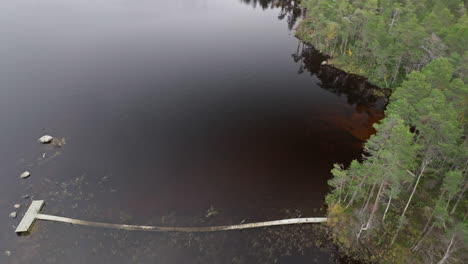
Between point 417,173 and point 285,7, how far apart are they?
3888 inches

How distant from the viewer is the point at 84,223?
36312 millimetres

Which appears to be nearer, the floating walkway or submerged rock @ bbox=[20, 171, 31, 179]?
the floating walkway

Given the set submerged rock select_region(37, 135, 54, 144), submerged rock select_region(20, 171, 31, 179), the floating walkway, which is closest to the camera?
the floating walkway

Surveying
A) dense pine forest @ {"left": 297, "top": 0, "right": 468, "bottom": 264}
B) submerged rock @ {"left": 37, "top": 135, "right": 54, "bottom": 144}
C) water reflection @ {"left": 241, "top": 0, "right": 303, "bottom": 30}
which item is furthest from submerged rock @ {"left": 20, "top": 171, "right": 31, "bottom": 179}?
water reflection @ {"left": 241, "top": 0, "right": 303, "bottom": 30}

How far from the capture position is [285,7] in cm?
11750

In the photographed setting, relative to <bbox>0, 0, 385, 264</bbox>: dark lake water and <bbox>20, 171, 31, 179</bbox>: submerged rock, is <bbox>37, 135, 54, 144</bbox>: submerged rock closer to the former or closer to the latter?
<bbox>0, 0, 385, 264</bbox>: dark lake water

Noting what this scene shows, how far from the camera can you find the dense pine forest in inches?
1144

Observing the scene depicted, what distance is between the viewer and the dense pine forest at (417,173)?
29.0 meters

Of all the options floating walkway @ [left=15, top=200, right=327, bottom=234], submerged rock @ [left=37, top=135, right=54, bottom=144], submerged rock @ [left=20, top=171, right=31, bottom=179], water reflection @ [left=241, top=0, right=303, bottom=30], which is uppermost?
water reflection @ [left=241, top=0, right=303, bottom=30]

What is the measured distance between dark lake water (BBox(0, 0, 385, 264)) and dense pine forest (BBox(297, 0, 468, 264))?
16.6 feet

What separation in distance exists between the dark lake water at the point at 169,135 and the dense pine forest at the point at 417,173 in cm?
505

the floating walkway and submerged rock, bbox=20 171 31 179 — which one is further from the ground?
submerged rock, bbox=20 171 31 179

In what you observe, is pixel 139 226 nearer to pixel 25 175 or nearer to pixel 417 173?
pixel 25 175

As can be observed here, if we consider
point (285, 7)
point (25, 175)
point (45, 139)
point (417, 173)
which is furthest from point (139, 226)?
point (285, 7)
